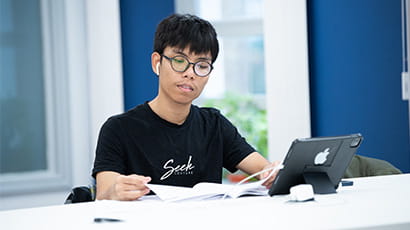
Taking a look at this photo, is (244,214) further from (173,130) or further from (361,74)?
(361,74)

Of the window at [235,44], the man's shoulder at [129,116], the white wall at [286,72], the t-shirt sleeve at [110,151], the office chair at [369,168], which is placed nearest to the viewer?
the t-shirt sleeve at [110,151]

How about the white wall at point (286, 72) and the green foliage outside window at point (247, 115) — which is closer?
the white wall at point (286, 72)

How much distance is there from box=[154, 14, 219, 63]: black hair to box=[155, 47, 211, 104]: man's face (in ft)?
0.07

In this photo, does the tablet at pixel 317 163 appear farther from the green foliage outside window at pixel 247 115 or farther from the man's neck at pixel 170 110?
the green foliage outside window at pixel 247 115

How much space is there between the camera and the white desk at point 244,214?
1307mm

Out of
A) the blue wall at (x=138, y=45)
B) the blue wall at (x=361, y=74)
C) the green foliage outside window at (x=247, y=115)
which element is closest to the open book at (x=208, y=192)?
the blue wall at (x=361, y=74)

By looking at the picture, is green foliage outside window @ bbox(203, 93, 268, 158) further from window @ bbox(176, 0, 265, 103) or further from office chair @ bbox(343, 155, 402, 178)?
office chair @ bbox(343, 155, 402, 178)

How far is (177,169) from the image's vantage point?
211cm

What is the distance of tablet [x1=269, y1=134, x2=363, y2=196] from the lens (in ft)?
5.26

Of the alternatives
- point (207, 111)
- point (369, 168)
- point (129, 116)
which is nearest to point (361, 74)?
→ point (369, 168)

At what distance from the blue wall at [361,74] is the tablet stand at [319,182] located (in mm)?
1194

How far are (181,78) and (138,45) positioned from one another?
79.1 inches

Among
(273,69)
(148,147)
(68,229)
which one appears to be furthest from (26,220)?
(273,69)

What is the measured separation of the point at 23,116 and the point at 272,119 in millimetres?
1680
